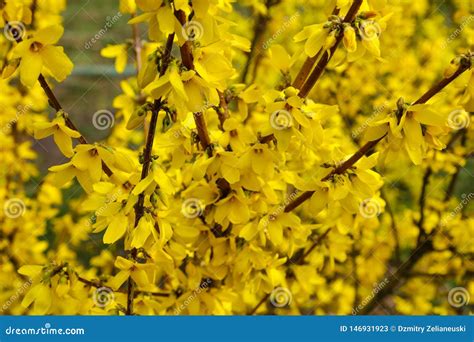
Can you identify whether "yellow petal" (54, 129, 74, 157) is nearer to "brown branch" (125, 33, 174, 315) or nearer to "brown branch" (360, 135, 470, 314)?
"brown branch" (125, 33, 174, 315)

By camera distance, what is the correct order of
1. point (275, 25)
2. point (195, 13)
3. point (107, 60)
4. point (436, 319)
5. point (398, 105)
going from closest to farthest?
point (195, 13) → point (398, 105) → point (436, 319) → point (275, 25) → point (107, 60)

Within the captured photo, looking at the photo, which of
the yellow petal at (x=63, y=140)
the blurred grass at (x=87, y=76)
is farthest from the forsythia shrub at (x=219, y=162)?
the blurred grass at (x=87, y=76)

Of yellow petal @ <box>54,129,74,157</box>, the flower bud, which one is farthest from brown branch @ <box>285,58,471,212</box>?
yellow petal @ <box>54,129,74,157</box>

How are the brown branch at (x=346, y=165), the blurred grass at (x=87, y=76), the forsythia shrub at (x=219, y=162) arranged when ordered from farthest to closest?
the blurred grass at (x=87, y=76) < the brown branch at (x=346, y=165) < the forsythia shrub at (x=219, y=162)

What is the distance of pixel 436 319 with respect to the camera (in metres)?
2.39

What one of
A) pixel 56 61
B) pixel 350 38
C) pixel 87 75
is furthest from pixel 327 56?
pixel 87 75

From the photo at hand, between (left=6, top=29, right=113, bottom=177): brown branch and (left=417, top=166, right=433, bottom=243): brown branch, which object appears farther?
(left=417, top=166, right=433, bottom=243): brown branch

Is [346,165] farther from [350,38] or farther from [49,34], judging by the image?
[49,34]

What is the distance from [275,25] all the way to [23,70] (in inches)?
82.8

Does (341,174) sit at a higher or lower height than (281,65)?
lower

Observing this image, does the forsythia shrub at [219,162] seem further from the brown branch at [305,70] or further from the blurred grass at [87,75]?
the blurred grass at [87,75]

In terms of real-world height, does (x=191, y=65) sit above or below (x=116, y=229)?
above

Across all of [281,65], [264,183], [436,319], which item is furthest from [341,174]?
[436,319]

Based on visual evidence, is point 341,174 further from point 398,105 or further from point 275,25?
point 275,25
